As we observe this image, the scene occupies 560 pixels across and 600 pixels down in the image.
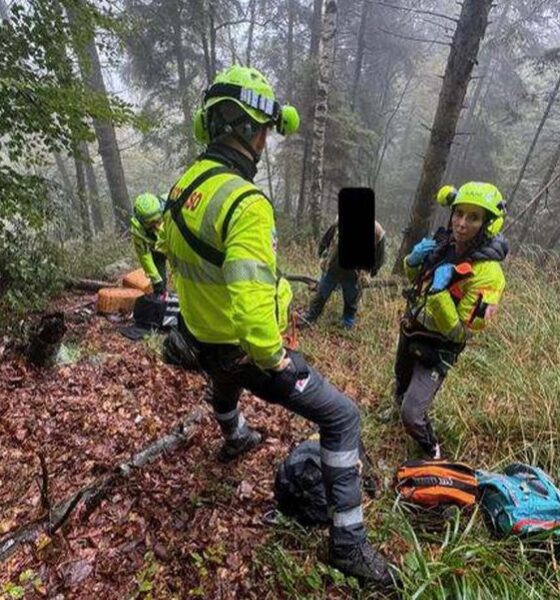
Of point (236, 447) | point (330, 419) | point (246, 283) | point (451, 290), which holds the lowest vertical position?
point (236, 447)

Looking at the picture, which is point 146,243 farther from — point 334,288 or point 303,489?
point 303,489

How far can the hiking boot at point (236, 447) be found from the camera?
3.59 metres

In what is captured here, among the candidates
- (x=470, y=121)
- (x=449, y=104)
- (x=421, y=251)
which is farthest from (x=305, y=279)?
(x=470, y=121)

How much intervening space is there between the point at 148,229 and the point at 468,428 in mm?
4875

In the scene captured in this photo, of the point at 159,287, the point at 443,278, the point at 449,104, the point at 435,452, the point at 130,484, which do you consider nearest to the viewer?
the point at 130,484

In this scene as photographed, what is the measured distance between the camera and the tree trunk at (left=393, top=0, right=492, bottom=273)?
6398 millimetres

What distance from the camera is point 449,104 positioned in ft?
22.6

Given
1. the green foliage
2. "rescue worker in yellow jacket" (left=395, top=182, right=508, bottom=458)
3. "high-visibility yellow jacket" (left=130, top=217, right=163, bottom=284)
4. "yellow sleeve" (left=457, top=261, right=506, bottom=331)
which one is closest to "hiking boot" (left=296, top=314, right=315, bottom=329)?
"high-visibility yellow jacket" (left=130, top=217, right=163, bottom=284)

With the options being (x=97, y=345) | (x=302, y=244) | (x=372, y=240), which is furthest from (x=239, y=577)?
(x=302, y=244)

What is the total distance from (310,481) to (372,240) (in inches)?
67.0

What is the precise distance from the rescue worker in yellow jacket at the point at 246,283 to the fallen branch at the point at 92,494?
120 centimetres

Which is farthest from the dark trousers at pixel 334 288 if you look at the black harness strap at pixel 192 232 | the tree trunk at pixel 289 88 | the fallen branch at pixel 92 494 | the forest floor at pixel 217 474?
the tree trunk at pixel 289 88

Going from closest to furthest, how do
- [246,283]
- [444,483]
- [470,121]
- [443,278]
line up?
[246,283] → [444,483] → [443,278] → [470,121]

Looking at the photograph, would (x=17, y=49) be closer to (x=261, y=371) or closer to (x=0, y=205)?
(x=0, y=205)
